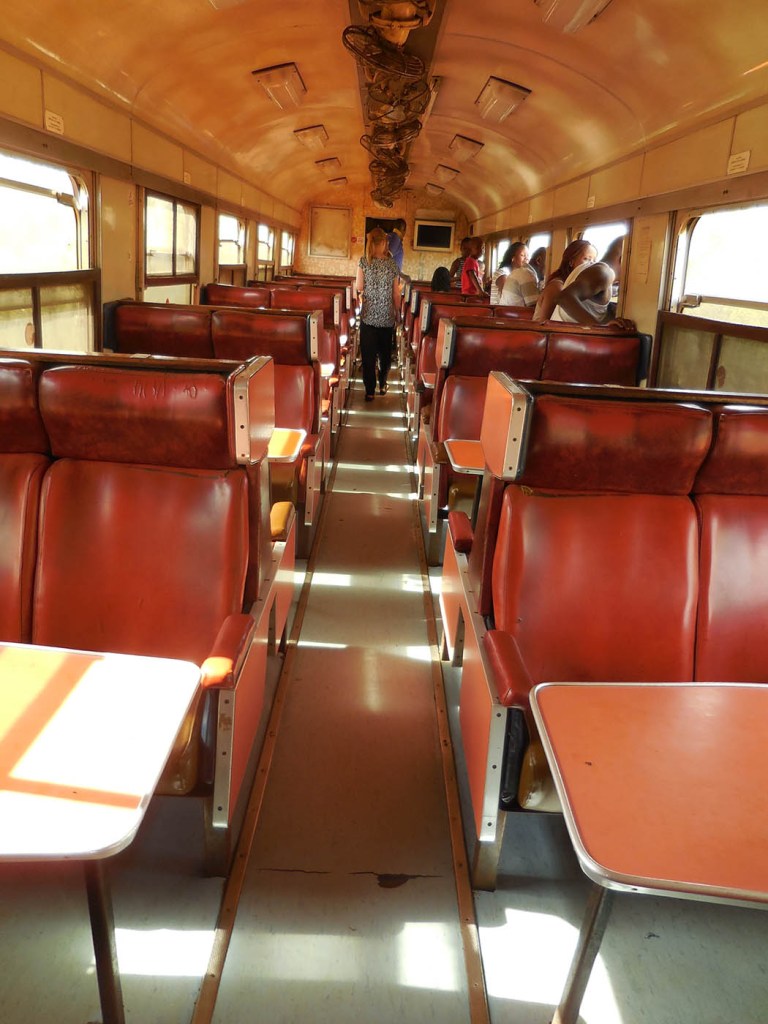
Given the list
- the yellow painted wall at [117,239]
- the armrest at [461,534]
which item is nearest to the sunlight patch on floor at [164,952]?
the armrest at [461,534]

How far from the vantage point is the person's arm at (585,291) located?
5160 millimetres

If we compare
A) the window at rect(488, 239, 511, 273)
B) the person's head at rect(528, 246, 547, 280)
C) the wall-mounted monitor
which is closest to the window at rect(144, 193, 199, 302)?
the person's head at rect(528, 246, 547, 280)

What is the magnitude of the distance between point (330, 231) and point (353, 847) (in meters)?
18.1

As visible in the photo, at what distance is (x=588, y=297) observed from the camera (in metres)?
5.29

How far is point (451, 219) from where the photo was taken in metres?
19.0

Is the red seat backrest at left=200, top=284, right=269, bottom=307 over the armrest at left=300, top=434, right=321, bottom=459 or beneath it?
over

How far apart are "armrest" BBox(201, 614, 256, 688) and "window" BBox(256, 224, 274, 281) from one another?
401 inches

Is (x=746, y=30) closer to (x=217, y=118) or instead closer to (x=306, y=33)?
(x=306, y=33)

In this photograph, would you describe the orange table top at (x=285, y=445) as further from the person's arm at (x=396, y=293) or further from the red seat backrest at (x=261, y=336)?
the person's arm at (x=396, y=293)

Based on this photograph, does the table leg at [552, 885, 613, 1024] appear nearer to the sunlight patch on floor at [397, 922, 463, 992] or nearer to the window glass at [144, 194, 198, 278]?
the sunlight patch on floor at [397, 922, 463, 992]

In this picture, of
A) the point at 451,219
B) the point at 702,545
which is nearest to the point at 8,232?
the point at 702,545

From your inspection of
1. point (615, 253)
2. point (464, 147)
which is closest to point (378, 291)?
point (615, 253)

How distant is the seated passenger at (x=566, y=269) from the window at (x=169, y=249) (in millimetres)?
2880

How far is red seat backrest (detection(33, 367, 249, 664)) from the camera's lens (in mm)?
2080
